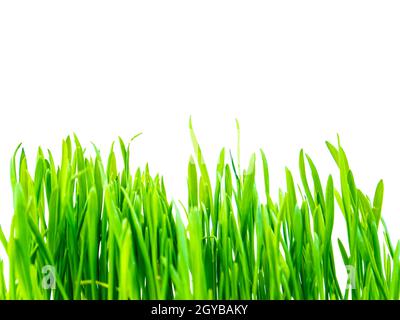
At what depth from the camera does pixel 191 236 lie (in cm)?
125

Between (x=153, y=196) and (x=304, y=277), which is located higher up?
(x=153, y=196)

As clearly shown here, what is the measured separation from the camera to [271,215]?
54.7 inches

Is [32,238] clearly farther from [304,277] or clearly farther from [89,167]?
[304,277]

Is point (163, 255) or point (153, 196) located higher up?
point (153, 196)

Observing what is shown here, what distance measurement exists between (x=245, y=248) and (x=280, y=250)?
0.08m

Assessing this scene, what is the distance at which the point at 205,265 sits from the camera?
1.36 meters

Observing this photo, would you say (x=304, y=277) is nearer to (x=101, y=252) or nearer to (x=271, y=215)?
(x=271, y=215)

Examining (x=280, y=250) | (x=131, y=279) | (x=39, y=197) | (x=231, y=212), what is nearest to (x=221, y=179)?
(x=231, y=212)

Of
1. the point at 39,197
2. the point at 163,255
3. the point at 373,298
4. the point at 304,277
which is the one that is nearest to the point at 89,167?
the point at 39,197

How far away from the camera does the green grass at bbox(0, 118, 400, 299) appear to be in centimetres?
128

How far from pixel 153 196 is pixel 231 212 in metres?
0.16

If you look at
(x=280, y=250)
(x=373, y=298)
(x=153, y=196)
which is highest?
(x=153, y=196)

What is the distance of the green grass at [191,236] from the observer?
Result: 1.28 metres

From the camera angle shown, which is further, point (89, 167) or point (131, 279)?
point (89, 167)
